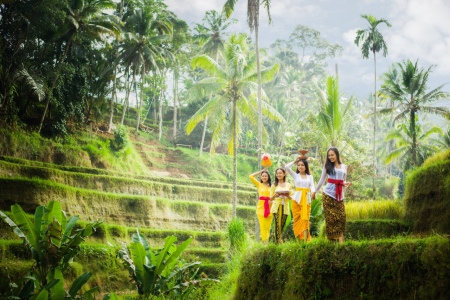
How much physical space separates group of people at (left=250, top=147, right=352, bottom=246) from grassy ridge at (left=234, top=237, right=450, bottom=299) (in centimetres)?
61

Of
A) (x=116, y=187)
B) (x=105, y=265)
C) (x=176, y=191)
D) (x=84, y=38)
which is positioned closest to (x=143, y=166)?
(x=176, y=191)

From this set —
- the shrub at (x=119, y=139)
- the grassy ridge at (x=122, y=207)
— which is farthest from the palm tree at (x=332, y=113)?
the shrub at (x=119, y=139)

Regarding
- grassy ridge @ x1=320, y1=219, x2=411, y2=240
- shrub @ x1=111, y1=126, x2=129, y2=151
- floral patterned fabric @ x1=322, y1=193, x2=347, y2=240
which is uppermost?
shrub @ x1=111, y1=126, x2=129, y2=151

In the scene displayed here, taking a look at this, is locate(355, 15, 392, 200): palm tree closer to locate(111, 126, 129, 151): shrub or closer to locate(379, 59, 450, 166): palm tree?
locate(379, 59, 450, 166): palm tree

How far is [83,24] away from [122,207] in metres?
9.47

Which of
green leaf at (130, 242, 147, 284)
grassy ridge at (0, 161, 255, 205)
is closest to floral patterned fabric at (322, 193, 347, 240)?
green leaf at (130, 242, 147, 284)

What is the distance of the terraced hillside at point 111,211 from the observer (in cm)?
830

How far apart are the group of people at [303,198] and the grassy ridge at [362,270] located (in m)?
0.61

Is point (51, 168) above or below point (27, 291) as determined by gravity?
above

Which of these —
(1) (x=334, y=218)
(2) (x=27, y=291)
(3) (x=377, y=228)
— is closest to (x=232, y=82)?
(3) (x=377, y=228)

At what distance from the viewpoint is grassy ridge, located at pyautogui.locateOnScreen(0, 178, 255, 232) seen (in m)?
9.20

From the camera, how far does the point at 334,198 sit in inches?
161

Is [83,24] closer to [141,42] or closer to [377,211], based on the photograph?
[141,42]

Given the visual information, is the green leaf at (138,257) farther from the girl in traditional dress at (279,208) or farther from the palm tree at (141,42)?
the palm tree at (141,42)
